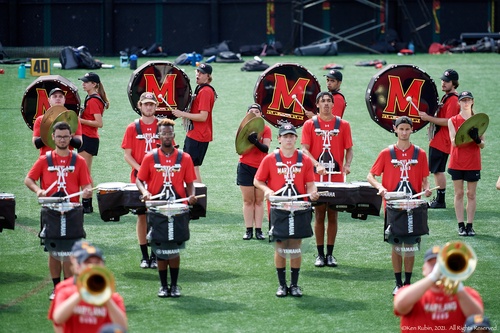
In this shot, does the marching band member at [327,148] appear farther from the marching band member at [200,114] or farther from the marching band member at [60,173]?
the marching band member at [60,173]

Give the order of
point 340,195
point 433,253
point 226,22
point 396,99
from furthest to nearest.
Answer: point 226,22 < point 396,99 < point 340,195 < point 433,253

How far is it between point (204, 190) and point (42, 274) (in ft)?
7.24

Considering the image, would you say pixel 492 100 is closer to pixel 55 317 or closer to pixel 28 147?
pixel 28 147

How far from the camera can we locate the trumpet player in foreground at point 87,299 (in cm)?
667

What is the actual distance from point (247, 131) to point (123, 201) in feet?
7.60

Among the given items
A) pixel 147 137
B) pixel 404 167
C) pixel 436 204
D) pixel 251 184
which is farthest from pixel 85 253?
pixel 436 204

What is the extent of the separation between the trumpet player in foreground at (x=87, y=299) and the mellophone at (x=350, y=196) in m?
5.32

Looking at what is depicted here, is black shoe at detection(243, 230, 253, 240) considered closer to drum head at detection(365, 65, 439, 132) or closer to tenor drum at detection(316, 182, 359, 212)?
tenor drum at detection(316, 182, 359, 212)

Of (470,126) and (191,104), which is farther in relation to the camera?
(191,104)

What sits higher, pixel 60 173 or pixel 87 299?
pixel 60 173

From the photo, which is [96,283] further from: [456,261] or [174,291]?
[174,291]

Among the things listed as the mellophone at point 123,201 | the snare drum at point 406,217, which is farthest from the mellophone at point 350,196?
the mellophone at point 123,201

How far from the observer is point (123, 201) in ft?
39.5

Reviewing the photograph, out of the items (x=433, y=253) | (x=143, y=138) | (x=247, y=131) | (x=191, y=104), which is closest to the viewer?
(x=433, y=253)
